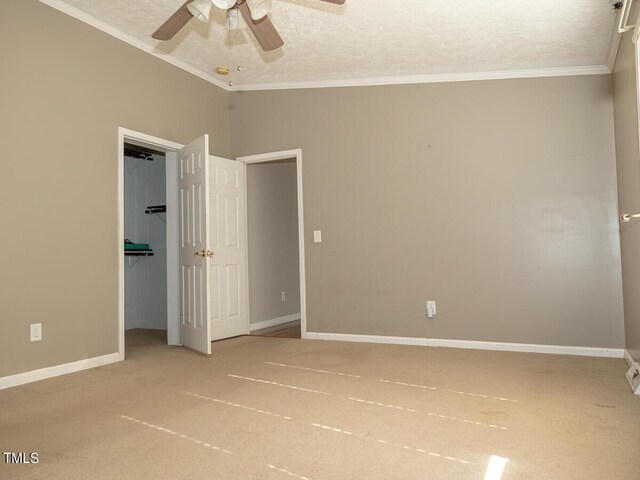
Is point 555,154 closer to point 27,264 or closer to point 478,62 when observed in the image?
point 478,62

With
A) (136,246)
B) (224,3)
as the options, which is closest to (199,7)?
(224,3)

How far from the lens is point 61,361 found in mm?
3795

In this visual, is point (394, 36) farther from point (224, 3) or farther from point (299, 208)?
point (299, 208)

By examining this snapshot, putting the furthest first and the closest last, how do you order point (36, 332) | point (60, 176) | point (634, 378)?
point (60, 176), point (36, 332), point (634, 378)

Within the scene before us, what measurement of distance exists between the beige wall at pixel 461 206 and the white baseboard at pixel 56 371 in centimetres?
209

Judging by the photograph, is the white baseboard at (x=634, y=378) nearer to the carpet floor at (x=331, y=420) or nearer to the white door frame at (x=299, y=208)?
the carpet floor at (x=331, y=420)

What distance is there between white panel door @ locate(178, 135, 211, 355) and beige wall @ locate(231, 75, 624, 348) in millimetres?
1121

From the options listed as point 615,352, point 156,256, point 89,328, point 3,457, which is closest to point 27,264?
point 89,328

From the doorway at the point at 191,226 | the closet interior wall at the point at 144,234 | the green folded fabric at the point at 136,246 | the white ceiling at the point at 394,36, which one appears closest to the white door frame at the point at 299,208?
the doorway at the point at 191,226

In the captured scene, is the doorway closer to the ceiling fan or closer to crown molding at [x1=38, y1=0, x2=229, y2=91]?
crown molding at [x1=38, y1=0, x2=229, y2=91]

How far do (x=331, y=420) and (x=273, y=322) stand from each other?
3736 millimetres

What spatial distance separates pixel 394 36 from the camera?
424 cm

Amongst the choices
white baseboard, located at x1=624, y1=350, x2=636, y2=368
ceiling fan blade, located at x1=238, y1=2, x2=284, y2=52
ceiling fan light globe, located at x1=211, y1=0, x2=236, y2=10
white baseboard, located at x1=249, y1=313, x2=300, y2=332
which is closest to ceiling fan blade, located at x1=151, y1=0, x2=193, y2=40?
ceiling fan light globe, located at x1=211, y1=0, x2=236, y2=10

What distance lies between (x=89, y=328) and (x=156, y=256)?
2.44 metres
